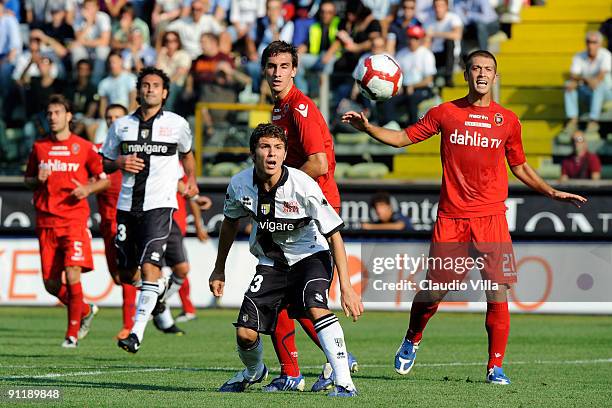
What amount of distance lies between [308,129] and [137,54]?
13294mm

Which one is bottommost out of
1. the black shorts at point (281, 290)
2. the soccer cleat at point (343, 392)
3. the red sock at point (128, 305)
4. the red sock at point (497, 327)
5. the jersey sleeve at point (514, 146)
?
the red sock at point (128, 305)

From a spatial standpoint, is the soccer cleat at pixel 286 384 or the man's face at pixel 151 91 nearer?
the soccer cleat at pixel 286 384

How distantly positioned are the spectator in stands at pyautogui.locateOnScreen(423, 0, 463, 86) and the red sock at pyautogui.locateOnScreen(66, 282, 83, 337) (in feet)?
29.4

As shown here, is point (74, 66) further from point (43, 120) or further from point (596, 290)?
point (596, 290)

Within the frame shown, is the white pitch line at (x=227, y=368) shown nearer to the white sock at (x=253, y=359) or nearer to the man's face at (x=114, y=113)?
the white sock at (x=253, y=359)

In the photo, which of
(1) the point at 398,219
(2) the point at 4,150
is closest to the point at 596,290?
(1) the point at 398,219

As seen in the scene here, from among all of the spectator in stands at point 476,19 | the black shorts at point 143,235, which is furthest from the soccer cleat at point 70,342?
the spectator in stands at point 476,19

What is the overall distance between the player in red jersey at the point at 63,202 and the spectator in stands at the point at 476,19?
9893mm

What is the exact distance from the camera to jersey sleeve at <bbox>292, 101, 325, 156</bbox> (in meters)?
8.82

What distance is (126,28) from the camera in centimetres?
2248

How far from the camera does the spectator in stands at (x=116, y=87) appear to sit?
20.3m

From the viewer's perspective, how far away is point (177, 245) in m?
13.6

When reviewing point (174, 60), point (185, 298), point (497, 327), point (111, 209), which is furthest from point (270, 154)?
point (174, 60)

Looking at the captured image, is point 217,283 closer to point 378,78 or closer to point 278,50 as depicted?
point 278,50
